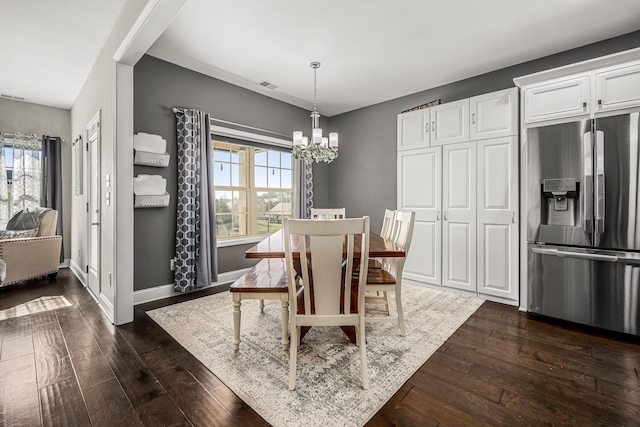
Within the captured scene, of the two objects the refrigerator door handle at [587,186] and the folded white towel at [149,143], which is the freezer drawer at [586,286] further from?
the folded white towel at [149,143]

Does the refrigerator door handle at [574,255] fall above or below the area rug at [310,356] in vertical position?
above

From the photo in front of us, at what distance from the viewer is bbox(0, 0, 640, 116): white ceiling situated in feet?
7.90

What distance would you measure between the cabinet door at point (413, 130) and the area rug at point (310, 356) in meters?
2.05

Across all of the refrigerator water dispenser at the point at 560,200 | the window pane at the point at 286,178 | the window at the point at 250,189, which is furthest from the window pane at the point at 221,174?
the refrigerator water dispenser at the point at 560,200

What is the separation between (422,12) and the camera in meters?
2.47

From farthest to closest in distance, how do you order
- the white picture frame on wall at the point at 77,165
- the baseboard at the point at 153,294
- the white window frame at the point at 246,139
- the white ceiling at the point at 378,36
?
the white picture frame on wall at the point at 77,165, the white window frame at the point at 246,139, the baseboard at the point at 153,294, the white ceiling at the point at 378,36

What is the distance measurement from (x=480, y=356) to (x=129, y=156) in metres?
3.31

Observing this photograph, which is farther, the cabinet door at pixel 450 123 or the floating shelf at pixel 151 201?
the cabinet door at pixel 450 123

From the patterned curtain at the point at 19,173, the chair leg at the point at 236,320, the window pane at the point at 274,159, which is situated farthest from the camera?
the window pane at the point at 274,159

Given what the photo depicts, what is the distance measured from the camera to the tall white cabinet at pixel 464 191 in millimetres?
3203

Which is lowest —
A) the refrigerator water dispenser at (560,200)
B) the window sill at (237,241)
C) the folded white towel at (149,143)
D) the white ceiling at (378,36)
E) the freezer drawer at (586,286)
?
the freezer drawer at (586,286)

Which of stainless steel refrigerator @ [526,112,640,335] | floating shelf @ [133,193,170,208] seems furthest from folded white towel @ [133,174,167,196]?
stainless steel refrigerator @ [526,112,640,335]

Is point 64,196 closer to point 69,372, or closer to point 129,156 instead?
point 129,156

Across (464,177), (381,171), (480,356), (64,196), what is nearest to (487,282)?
(464,177)
